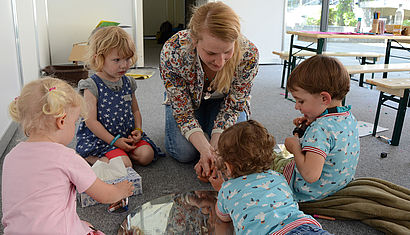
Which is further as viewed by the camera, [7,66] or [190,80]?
[7,66]

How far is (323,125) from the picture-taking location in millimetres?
1151

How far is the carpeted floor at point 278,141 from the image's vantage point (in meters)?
1.25

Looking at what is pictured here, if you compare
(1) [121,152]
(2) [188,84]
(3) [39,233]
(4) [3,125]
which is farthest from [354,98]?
(3) [39,233]

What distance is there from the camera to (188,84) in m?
1.59

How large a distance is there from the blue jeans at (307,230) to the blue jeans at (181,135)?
800mm

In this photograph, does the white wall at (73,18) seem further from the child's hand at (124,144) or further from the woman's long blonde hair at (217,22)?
the woman's long blonde hair at (217,22)

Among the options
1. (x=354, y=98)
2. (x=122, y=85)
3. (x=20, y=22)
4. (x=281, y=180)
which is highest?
(x=20, y=22)

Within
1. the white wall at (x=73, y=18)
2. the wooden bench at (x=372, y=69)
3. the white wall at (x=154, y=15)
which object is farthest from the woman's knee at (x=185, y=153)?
the white wall at (x=154, y=15)

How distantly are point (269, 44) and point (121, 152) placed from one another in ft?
11.9

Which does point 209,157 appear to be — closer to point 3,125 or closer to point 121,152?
point 121,152

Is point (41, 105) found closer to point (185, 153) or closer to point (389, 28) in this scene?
point (185, 153)

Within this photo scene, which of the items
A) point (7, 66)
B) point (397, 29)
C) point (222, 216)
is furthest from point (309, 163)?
point (397, 29)

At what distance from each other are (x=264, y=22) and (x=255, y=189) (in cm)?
407

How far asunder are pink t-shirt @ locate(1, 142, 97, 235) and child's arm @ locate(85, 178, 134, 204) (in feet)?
0.27
